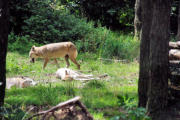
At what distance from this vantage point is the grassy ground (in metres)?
6.38

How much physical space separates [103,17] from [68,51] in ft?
29.7

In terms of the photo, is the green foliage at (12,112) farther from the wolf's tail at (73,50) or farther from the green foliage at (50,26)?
the green foliage at (50,26)

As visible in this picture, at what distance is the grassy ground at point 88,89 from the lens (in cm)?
638

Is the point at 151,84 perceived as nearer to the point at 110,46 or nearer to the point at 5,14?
the point at 5,14

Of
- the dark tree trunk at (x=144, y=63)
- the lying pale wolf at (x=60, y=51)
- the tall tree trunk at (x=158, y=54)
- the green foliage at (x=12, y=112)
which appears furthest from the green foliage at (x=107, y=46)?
the green foliage at (x=12, y=112)

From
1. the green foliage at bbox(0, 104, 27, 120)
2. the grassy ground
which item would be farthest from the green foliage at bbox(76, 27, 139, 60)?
the green foliage at bbox(0, 104, 27, 120)

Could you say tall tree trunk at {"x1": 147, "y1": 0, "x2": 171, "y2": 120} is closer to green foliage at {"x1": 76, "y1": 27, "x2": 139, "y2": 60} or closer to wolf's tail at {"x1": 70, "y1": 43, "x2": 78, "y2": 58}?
wolf's tail at {"x1": 70, "y1": 43, "x2": 78, "y2": 58}

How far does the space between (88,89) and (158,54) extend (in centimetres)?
323

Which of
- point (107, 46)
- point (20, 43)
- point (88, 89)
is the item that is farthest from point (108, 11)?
point (88, 89)

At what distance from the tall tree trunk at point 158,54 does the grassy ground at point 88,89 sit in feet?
1.42

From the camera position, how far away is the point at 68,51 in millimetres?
12461

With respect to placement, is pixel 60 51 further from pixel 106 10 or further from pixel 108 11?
pixel 106 10

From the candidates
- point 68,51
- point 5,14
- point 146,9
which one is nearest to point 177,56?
point 146,9

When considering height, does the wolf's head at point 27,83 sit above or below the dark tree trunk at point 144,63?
below
